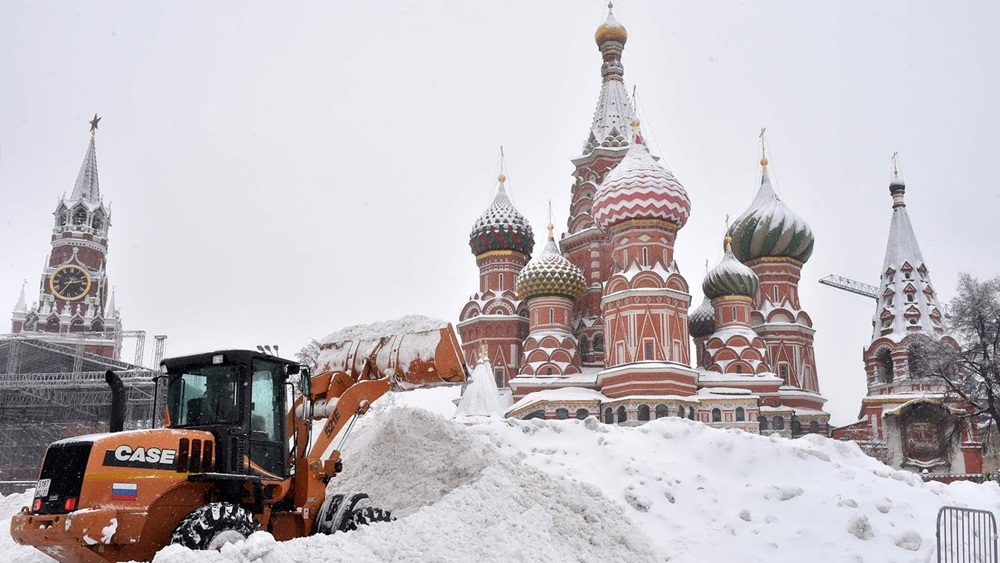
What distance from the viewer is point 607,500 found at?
10.8 m

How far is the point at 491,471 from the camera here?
9.87 meters

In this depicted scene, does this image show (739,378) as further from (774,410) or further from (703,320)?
(703,320)

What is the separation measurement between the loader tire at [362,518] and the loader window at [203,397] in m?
1.50

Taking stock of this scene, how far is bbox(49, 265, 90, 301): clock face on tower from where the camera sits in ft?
188

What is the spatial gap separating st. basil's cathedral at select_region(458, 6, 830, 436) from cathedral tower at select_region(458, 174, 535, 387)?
6 centimetres

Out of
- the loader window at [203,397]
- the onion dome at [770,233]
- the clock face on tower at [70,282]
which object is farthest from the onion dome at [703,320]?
the clock face on tower at [70,282]

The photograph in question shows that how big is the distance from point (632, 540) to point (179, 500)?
5.11 meters

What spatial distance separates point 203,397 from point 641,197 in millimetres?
28133

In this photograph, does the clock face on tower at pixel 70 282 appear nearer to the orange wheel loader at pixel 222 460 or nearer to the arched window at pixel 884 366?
the arched window at pixel 884 366

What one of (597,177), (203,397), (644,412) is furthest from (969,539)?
(597,177)

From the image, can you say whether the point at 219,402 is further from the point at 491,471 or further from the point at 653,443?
the point at 653,443

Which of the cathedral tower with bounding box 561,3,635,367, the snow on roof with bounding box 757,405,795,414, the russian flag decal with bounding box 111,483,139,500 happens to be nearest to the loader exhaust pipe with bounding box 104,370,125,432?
the russian flag decal with bounding box 111,483,139,500

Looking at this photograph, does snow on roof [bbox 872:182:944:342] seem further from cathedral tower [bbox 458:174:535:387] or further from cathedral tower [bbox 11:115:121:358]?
cathedral tower [bbox 11:115:121:358]

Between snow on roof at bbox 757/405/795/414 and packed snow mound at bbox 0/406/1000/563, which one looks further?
snow on roof at bbox 757/405/795/414
